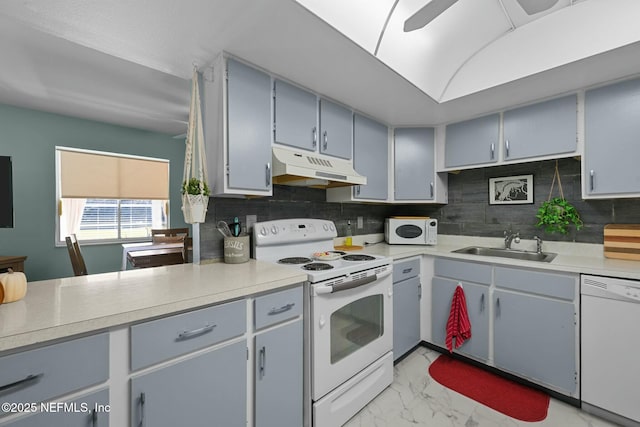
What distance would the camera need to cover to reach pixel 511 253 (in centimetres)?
242

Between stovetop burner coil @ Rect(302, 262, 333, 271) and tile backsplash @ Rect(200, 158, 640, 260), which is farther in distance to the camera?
tile backsplash @ Rect(200, 158, 640, 260)

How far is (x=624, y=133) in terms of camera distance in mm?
1794

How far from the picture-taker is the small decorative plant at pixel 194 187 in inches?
59.8

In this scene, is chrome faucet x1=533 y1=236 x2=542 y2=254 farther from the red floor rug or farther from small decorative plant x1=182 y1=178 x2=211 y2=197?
small decorative plant x1=182 y1=178 x2=211 y2=197

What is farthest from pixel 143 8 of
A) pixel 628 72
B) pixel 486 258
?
pixel 628 72

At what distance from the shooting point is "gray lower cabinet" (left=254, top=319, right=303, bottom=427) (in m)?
1.27

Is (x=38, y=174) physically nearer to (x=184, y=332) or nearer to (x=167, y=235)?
(x=167, y=235)

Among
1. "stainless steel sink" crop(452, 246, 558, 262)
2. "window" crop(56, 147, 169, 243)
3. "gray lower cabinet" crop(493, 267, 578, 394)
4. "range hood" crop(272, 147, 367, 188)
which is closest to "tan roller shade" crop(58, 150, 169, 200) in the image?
"window" crop(56, 147, 169, 243)

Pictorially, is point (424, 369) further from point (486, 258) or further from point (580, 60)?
point (580, 60)

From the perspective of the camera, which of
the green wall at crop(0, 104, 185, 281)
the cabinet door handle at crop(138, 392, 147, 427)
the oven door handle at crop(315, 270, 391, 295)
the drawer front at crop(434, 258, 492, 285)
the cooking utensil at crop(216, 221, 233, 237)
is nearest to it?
the cabinet door handle at crop(138, 392, 147, 427)

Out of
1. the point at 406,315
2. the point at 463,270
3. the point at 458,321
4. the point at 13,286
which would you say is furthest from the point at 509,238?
the point at 13,286

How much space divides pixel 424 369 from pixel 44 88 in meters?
4.33

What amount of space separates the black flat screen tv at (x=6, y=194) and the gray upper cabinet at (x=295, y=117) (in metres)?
1.32

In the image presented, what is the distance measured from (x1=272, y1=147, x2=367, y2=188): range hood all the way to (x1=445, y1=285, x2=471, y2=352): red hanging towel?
1.24 m
